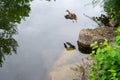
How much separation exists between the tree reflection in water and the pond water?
9.4 inches

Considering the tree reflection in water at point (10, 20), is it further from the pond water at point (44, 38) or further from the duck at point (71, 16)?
the duck at point (71, 16)

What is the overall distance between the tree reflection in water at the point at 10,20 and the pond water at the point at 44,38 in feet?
0.78

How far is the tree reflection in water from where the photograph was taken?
34.8 feet

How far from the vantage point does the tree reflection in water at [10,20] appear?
1062 centimetres

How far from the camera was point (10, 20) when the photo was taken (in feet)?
43.1

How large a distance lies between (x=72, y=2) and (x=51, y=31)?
336 centimetres

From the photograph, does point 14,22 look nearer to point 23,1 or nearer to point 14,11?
point 14,11

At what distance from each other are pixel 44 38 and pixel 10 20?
7.68 feet

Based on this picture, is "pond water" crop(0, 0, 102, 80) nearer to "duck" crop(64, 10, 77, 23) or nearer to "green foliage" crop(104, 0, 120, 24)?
"duck" crop(64, 10, 77, 23)

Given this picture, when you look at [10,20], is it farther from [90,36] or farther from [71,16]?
[90,36]

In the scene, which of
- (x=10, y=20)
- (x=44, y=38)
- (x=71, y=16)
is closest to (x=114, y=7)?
(x=44, y=38)

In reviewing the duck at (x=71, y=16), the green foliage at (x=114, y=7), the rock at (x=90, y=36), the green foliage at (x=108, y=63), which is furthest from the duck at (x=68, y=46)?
the green foliage at (x=108, y=63)

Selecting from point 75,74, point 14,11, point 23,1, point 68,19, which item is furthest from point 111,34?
point 23,1

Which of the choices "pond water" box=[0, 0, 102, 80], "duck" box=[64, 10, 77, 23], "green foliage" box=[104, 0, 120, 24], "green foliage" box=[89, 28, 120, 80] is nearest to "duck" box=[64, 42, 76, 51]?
"pond water" box=[0, 0, 102, 80]
